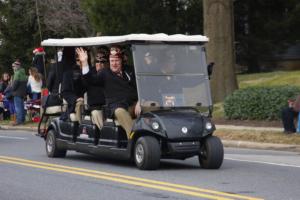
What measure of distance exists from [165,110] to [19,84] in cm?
1481

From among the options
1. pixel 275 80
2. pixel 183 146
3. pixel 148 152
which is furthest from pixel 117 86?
pixel 275 80

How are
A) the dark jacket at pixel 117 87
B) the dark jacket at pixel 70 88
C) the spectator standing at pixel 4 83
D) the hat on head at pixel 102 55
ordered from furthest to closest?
1. the spectator standing at pixel 4 83
2. the dark jacket at pixel 70 88
3. the hat on head at pixel 102 55
4. the dark jacket at pixel 117 87

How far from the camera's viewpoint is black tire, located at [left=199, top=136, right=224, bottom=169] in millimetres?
12438

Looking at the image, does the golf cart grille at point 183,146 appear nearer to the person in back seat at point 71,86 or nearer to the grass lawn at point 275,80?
the person in back seat at point 71,86

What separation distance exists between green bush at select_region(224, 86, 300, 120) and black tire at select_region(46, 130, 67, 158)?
7.24 meters

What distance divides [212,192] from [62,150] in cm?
541

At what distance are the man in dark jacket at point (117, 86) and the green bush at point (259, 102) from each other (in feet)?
25.4

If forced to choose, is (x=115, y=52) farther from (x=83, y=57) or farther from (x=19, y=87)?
(x=19, y=87)

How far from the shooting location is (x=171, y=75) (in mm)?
13117

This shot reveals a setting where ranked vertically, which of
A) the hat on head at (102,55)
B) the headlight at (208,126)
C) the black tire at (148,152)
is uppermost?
the hat on head at (102,55)

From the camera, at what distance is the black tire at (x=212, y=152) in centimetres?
1244

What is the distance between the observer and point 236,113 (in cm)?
2203

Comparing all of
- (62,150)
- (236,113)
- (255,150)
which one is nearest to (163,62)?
(62,150)

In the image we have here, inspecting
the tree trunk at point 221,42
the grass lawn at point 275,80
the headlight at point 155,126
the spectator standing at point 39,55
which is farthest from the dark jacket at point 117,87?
the tree trunk at point 221,42
